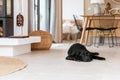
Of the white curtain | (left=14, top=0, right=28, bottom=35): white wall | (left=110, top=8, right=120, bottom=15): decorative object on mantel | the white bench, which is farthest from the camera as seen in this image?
the white curtain

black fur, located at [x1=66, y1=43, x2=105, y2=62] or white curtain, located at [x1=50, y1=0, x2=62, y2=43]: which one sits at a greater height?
white curtain, located at [x1=50, y1=0, x2=62, y2=43]

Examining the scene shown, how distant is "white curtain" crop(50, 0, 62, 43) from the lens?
365 inches

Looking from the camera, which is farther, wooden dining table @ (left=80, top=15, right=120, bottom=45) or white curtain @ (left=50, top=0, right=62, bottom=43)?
white curtain @ (left=50, top=0, right=62, bottom=43)

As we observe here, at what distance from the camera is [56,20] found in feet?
30.5

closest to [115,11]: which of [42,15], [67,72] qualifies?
[42,15]

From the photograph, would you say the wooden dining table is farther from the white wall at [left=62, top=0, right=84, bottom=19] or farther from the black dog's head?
the black dog's head

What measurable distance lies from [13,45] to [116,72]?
83.3 inches

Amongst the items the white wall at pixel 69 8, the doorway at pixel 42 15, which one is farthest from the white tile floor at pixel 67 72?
the white wall at pixel 69 8

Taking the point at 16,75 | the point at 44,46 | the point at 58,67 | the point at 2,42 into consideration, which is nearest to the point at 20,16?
the point at 44,46

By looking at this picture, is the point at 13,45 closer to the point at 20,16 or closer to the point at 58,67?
the point at 58,67

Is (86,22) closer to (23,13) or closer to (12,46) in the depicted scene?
(23,13)

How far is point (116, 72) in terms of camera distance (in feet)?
10.8

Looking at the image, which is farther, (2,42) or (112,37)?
(112,37)

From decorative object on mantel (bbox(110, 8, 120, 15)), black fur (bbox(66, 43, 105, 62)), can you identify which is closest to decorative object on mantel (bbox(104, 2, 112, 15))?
decorative object on mantel (bbox(110, 8, 120, 15))
